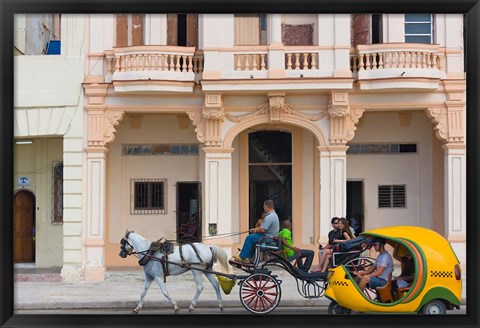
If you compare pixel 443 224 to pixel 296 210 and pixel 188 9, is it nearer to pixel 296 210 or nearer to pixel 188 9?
pixel 296 210

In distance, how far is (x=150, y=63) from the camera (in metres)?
20.3

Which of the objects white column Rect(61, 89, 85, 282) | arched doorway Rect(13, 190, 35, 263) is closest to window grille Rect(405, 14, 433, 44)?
white column Rect(61, 89, 85, 282)

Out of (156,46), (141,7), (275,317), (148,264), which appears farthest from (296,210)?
(141,7)

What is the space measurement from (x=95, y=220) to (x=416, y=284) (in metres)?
8.99

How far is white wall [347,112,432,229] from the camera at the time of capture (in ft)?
74.4

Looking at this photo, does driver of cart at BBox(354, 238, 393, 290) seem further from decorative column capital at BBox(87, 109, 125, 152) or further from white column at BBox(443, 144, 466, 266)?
decorative column capital at BBox(87, 109, 125, 152)

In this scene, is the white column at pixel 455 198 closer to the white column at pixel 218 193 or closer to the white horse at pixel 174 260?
the white column at pixel 218 193

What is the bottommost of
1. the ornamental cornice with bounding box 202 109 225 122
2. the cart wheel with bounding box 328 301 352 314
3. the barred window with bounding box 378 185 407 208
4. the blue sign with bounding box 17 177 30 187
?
the cart wheel with bounding box 328 301 352 314

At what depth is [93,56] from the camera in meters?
20.7

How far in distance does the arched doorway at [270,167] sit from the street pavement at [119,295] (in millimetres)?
2213

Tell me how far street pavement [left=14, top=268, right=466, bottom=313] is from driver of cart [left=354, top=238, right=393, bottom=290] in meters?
3.55

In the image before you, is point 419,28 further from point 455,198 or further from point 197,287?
point 197,287

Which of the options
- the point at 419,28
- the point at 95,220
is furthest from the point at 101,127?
the point at 419,28

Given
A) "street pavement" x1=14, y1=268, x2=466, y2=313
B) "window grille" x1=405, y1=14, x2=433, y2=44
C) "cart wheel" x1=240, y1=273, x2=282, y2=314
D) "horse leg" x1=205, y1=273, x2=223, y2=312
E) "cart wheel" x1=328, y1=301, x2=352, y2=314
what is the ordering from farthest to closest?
1. "window grille" x1=405, y1=14, x2=433, y2=44
2. "street pavement" x1=14, y1=268, x2=466, y2=313
3. "horse leg" x1=205, y1=273, x2=223, y2=312
4. "cart wheel" x1=240, y1=273, x2=282, y2=314
5. "cart wheel" x1=328, y1=301, x2=352, y2=314
